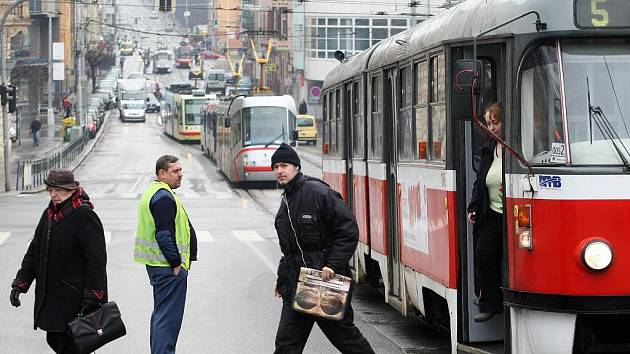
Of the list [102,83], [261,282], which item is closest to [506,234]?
[261,282]

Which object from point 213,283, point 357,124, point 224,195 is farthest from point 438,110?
point 224,195

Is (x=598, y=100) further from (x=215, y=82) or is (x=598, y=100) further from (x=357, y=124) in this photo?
(x=215, y=82)

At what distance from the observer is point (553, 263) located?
8930 mm

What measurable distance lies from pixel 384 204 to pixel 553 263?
5.16 meters

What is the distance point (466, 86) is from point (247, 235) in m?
18.1

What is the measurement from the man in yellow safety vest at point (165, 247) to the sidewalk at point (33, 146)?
3566 cm

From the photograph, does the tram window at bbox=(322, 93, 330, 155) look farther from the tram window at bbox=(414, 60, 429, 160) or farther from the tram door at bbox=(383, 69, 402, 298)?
the tram window at bbox=(414, 60, 429, 160)

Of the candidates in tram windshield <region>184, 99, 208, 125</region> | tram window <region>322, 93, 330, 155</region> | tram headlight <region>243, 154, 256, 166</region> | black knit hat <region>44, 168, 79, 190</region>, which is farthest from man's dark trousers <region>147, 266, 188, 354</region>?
tram windshield <region>184, 99, 208, 125</region>

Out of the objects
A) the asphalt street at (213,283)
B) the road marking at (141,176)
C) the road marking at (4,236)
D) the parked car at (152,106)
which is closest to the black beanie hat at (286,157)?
the asphalt street at (213,283)

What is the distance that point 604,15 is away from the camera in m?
8.93

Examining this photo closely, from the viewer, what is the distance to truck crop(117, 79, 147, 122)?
105250 millimetres

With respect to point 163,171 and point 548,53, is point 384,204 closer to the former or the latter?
point 163,171

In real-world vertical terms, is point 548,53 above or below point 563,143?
above

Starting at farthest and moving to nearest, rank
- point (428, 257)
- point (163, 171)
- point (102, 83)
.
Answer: point (102, 83) → point (428, 257) → point (163, 171)
